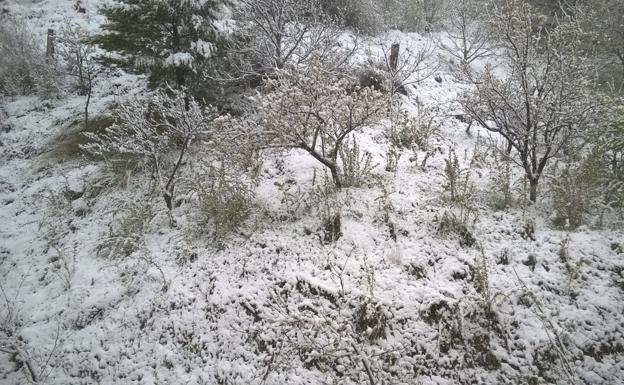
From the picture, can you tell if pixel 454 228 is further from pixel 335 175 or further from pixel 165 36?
pixel 165 36

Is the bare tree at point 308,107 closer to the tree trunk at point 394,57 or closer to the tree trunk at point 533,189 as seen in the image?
the tree trunk at point 533,189

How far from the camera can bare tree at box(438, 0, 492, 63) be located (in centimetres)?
1165

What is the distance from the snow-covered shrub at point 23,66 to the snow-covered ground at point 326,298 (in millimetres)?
6718

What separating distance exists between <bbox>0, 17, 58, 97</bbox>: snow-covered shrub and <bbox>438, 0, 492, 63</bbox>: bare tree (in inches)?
494

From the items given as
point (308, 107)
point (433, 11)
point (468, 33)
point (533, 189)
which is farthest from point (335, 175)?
point (433, 11)

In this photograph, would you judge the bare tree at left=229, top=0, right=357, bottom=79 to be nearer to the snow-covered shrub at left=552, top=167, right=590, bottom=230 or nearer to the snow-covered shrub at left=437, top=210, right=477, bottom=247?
the snow-covered shrub at left=437, top=210, right=477, bottom=247

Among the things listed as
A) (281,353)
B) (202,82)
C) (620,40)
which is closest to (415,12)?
→ (620,40)

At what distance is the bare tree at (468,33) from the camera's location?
11.7 meters

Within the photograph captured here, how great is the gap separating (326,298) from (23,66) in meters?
12.6

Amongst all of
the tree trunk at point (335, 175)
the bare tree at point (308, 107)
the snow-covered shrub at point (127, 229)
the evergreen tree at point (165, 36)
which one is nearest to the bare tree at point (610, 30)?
the bare tree at point (308, 107)

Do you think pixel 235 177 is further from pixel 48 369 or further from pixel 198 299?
pixel 48 369

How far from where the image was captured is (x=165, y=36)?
19.7 feet

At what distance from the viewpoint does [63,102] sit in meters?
9.49

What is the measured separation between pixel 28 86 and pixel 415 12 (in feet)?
46.7
